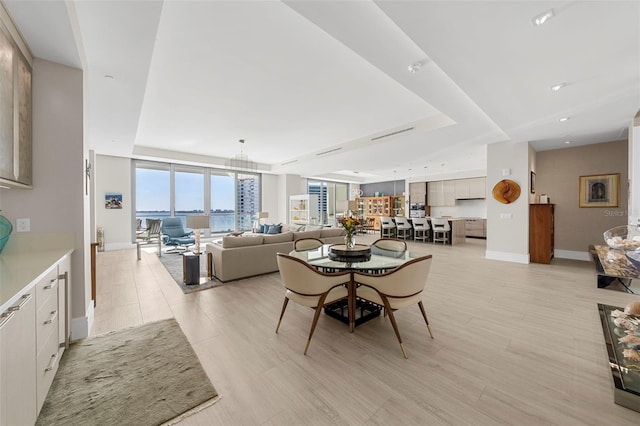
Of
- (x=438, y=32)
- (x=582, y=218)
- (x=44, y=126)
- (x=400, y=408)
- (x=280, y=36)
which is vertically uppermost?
(x=280, y=36)

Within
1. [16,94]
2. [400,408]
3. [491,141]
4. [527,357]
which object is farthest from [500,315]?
[16,94]

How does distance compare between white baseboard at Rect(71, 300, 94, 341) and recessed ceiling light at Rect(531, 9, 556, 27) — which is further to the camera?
white baseboard at Rect(71, 300, 94, 341)

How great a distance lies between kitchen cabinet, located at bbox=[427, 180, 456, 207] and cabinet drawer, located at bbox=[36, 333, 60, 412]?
466 inches

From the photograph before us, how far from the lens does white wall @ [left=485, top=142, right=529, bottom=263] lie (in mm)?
5336

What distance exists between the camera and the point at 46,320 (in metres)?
1.57

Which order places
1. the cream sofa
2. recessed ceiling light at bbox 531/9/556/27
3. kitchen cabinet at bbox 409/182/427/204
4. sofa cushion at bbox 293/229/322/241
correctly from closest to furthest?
recessed ceiling light at bbox 531/9/556/27 → the cream sofa → sofa cushion at bbox 293/229/322/241 → kitchen cabinet at bbox 409/182/427/204

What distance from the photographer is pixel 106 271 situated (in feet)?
15.7

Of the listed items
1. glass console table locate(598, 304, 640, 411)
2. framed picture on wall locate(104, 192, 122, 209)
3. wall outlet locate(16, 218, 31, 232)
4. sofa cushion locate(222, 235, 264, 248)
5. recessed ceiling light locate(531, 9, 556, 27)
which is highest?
recessed ceiling light locate(531, 9, 556, 27)

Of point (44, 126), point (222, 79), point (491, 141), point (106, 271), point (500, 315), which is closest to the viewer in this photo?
point (44, 126)

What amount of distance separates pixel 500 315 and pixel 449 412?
6.08ft

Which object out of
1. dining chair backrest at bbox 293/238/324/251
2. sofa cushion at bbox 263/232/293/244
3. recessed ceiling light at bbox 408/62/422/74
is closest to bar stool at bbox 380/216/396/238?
sofa cushion at bbox 263/232/293/244

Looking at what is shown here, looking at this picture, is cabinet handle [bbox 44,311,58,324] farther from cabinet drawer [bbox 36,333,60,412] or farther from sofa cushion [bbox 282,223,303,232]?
sofa cushion [bbox 282,223,303,232]

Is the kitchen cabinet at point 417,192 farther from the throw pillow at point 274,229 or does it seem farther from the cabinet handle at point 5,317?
the cabinet handle at point 5,317

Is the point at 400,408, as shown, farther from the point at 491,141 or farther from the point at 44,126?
the point at 491,141
